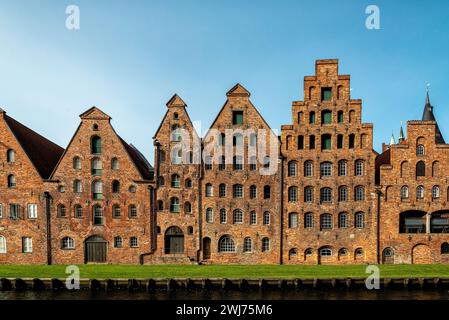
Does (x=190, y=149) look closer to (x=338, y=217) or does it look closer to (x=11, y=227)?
(x=338, y=217)

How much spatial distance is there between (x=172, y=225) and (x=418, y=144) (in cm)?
2552

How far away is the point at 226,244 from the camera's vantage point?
96.6ft

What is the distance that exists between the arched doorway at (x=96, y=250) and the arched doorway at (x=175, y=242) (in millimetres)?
6455

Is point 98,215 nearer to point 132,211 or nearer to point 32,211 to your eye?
point 132,211

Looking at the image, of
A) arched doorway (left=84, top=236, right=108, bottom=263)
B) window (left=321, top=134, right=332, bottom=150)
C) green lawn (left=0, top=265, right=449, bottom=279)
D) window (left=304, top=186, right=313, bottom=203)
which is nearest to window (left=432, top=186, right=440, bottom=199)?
green lawn (left=0, top=265, right=449, bottom=279)

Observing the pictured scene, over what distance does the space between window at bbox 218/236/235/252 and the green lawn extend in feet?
6.76

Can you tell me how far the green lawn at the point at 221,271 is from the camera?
76.4ft

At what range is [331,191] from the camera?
28.9 metres

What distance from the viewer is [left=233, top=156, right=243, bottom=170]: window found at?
2939 centimetres

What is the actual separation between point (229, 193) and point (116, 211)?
464 inches

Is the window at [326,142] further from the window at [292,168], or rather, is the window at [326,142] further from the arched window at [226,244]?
the arched window at [226,244]
